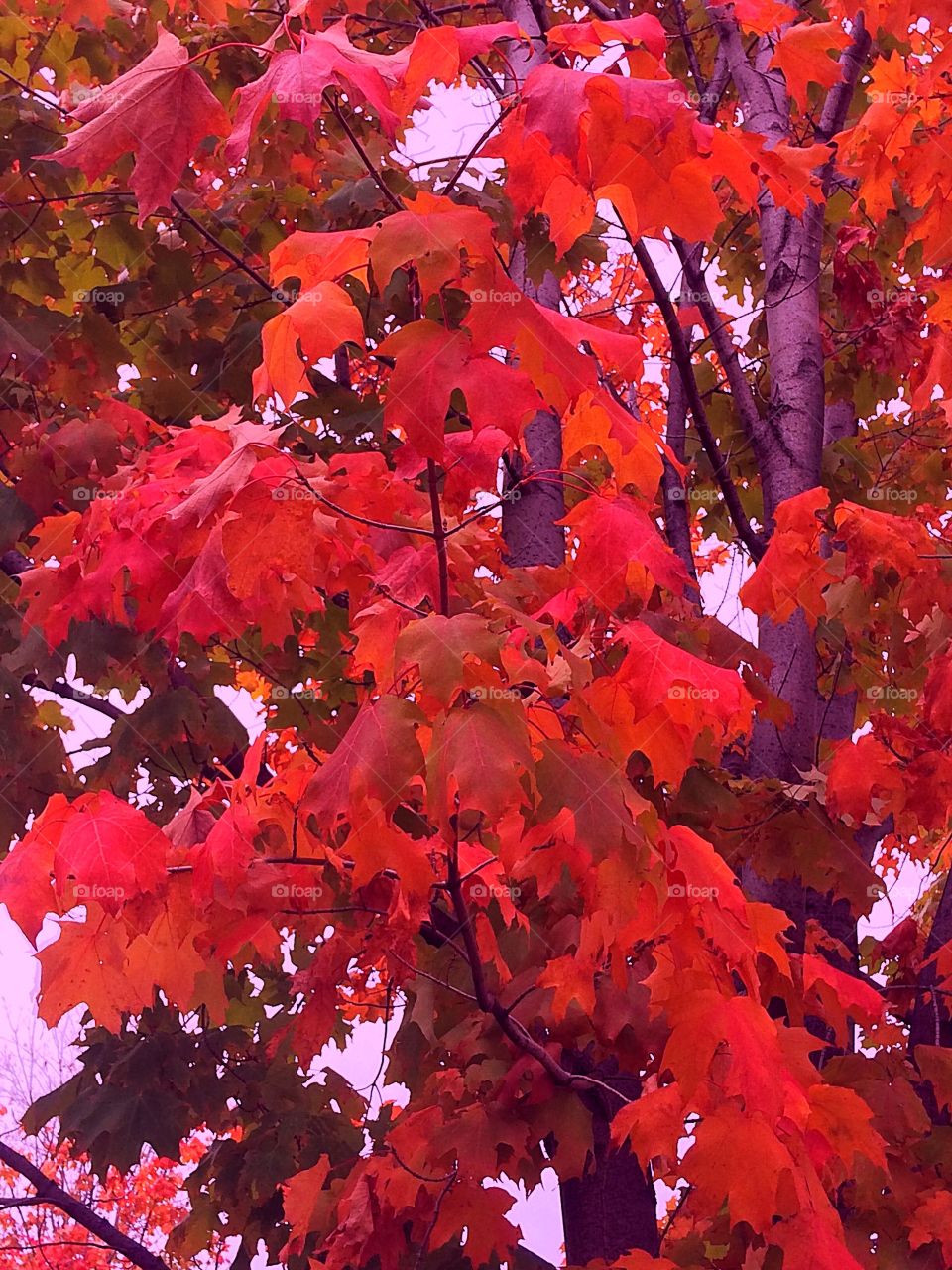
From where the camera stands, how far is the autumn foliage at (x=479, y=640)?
8.41 ft

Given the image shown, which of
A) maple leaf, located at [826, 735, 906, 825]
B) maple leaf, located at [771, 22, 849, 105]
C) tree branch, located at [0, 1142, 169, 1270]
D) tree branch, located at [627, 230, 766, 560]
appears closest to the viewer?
maple leaf, located at [826, 735, 906, 825]

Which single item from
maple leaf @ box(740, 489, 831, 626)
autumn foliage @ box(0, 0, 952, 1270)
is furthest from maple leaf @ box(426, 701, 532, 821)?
maple leaf @ box(740, 489, 831, 626)

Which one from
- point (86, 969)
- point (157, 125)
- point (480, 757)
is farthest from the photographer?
point (86, 969)

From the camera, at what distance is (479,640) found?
2340 millimetres

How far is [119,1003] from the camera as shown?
315cm

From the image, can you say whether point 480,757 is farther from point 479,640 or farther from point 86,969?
point 86,969

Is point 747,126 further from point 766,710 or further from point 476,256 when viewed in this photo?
point 476,256

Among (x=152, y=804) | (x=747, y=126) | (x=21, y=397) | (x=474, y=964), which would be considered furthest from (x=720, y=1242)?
(x=747, y=126)

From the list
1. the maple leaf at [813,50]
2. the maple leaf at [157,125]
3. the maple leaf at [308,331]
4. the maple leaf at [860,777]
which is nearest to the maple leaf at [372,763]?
the maple leaf at [308,331]

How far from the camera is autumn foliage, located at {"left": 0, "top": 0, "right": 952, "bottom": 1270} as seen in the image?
2562mm

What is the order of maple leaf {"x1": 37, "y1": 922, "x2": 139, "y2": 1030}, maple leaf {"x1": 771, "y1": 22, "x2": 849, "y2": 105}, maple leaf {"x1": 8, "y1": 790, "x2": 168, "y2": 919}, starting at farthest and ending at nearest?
maple leaf {"x1": 771, "y1": 22, "x2": 849, "y2": 105} < maple leaf {"x1": 37, "y1": 922, "x2": 139, "y2": 1030} < maple leaf {"x1": 8, "y1": 790, "x2": 168, "y2": 919}

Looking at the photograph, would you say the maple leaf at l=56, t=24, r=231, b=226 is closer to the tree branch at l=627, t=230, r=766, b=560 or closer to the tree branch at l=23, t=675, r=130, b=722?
the tree branch at l=627, t=230, r=766, b=560

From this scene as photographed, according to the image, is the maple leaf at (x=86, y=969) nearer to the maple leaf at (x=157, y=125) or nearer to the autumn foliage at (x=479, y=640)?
the autumn foliage at (x=479, y=640)

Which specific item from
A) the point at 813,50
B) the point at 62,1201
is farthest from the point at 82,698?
the point at 813,50
